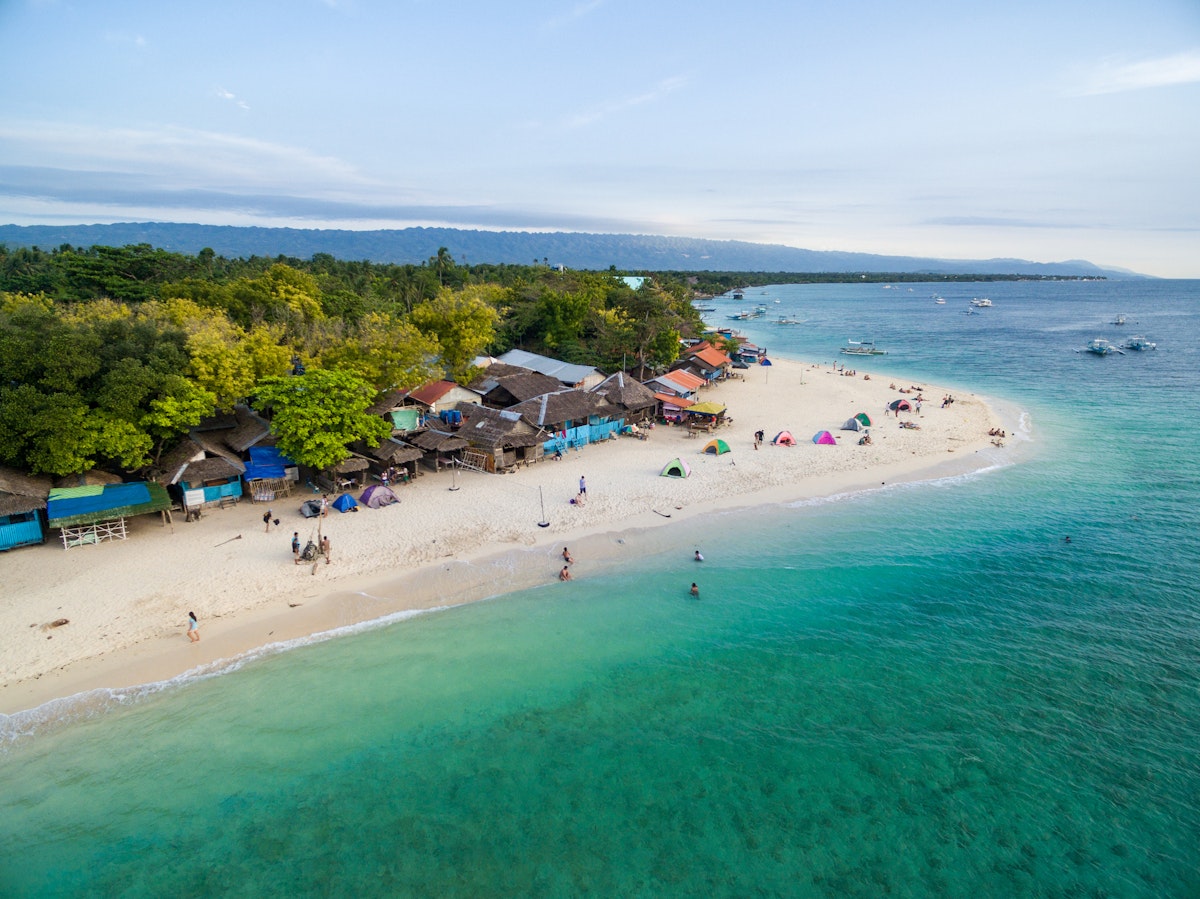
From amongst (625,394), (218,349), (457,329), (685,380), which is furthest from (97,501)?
(685,380)

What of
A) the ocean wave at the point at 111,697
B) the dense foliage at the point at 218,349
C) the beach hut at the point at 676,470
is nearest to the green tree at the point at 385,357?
the dense foliage at the point at 218,349

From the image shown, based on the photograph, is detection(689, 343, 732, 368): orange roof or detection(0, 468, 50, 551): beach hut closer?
detection(0, 468, 50, 551): beach hut

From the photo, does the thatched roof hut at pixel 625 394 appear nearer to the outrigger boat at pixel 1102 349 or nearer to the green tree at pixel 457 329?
the green tree at pixel 457 329

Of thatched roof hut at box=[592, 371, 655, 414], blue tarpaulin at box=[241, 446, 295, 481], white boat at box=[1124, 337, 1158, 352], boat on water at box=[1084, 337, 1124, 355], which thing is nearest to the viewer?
blue tarpaulin at box=[241, 446, 295, 481]

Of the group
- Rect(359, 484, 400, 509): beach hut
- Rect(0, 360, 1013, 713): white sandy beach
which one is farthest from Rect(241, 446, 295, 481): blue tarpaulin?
Rect(359, 484, 400, 509): beach hut

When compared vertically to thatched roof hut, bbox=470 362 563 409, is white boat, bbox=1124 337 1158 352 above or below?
above

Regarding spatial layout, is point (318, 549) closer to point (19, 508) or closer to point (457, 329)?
point (19, 508)

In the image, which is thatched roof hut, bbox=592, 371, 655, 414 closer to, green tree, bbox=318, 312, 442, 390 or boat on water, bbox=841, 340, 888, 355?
green tree, bbox=318, 312, 442, 390
